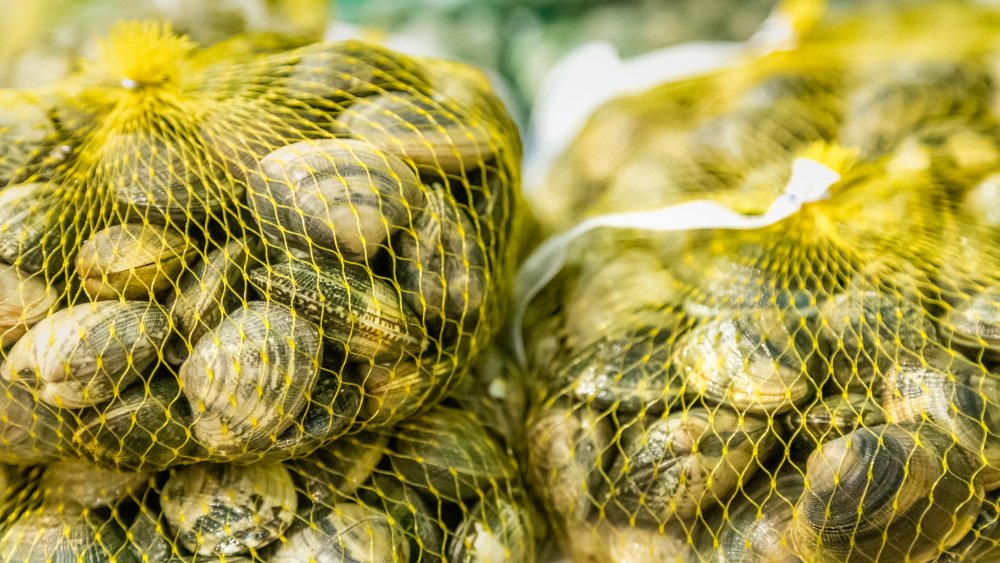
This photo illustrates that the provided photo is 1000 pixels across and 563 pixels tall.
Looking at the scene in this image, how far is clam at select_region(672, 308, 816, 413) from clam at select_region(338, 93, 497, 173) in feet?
1.47

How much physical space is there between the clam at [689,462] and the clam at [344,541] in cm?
34

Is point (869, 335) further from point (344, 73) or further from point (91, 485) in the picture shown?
point (91, 485)

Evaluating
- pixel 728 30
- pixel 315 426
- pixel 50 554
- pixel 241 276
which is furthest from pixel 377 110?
pixel 728 30

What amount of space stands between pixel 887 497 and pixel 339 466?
754 millimetres

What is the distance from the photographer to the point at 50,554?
3.27 ft

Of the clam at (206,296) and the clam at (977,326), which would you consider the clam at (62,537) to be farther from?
the clam at (977,326)

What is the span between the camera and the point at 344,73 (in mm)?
1163

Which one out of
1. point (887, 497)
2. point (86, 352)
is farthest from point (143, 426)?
point (887, 497)

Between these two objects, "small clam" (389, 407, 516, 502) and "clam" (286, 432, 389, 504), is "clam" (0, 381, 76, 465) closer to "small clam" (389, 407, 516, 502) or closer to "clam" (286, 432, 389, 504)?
"clam" (286, 432, 389, 504)

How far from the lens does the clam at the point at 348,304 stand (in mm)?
1000

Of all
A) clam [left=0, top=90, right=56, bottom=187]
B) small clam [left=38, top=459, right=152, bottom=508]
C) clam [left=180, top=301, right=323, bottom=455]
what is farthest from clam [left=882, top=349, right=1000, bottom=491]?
clam [left=0, top=90, right=56, bottom=187]

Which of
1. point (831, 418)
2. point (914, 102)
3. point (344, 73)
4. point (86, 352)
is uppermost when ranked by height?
point (344, 73)

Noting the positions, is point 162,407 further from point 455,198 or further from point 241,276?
point 455,198

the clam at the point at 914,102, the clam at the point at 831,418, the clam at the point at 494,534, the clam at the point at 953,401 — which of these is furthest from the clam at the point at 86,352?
the clam at the point at 914,102
